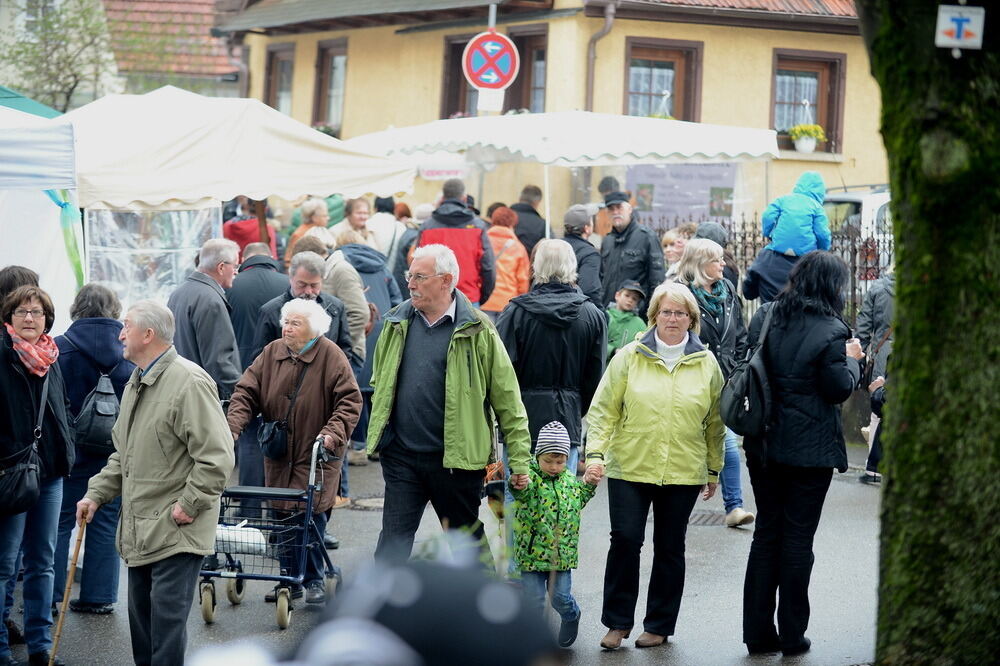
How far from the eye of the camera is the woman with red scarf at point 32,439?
6.61 m

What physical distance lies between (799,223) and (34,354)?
7698 millimetres

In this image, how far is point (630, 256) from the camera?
12617 mm

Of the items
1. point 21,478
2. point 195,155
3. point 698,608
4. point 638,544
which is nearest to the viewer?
point 21,478

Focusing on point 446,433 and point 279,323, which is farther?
point 279,323

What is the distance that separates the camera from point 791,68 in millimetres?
23703

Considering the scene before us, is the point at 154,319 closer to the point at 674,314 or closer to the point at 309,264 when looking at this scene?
the point at 674,314

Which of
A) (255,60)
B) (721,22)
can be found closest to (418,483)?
(721,22)

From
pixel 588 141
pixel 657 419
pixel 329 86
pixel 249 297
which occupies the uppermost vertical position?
pixel 329 86

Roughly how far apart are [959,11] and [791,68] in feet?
66.2

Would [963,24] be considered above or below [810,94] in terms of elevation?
below

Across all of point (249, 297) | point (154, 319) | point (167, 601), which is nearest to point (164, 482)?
point (167, 601)

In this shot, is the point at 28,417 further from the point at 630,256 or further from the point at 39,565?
the point at 630,256

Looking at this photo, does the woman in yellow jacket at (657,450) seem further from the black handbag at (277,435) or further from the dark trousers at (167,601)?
the dark trousers at (167,601)

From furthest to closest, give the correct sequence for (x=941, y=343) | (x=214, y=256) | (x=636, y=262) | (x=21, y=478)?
(x=636, y=262) < (x=214, y=256) < (x=21, y=478) < (x=941, y=343)
